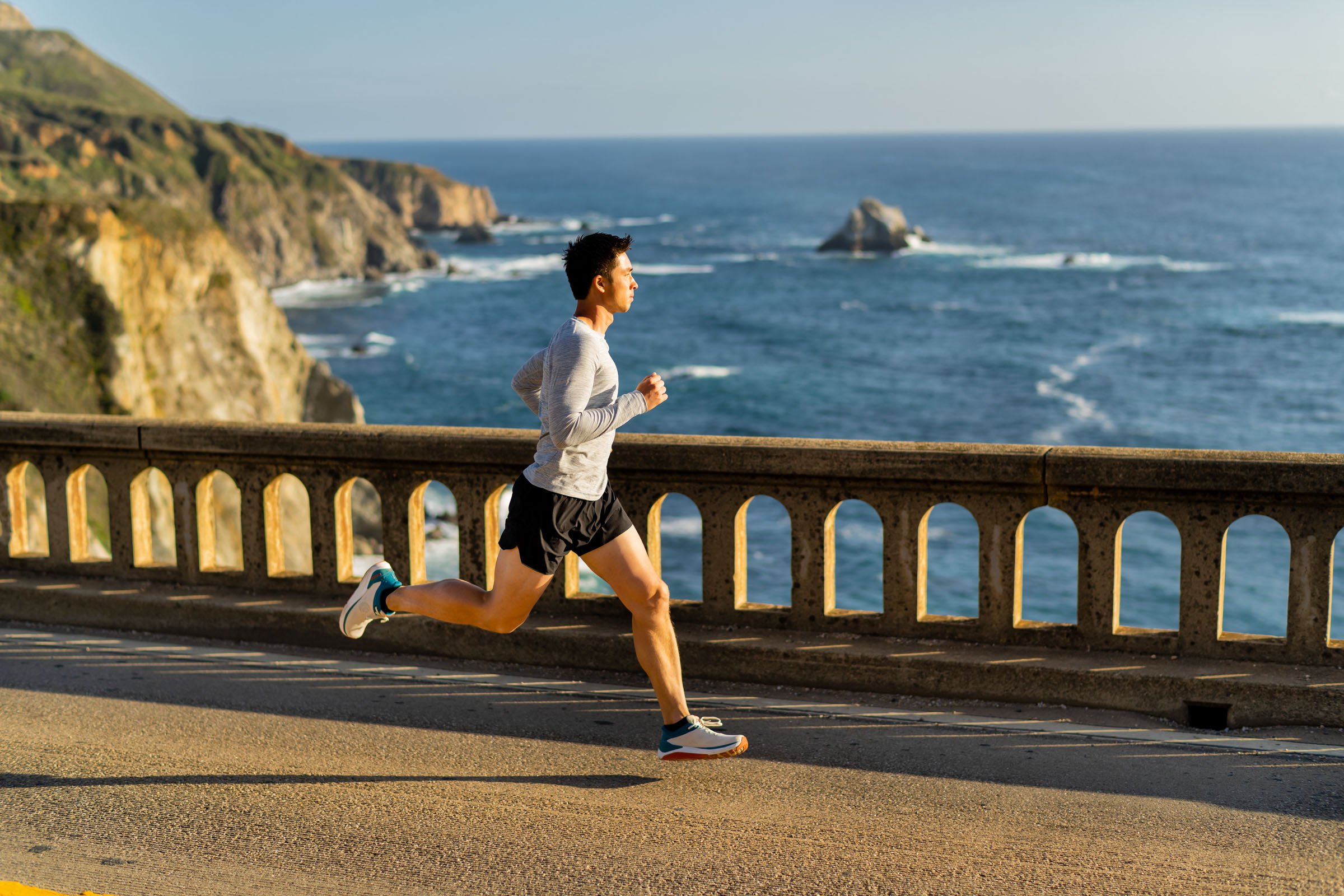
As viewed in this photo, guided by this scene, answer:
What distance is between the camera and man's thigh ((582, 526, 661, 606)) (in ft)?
15.4

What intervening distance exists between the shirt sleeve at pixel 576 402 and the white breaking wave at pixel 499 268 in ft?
334

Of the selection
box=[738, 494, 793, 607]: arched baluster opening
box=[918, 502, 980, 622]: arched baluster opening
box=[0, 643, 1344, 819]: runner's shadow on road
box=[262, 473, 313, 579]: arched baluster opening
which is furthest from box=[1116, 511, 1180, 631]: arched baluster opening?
box=[0, 643, 1344, 819]: runner's shadow on road

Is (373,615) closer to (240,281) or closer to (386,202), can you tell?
(240,281)

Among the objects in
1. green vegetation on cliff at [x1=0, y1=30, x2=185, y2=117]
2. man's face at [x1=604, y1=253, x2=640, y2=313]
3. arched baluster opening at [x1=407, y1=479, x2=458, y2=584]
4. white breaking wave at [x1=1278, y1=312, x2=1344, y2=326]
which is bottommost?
arched baluster opening at [x1=407, y1=479, x2=458, y2=584]

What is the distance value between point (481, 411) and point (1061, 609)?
3155 centimetres

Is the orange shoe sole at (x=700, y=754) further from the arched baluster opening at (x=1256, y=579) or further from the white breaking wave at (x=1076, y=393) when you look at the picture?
the white breaking wave at (x=1076, y=393)

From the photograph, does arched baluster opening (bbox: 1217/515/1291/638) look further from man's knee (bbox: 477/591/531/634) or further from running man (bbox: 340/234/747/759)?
man's knee (bbox: 477/591/531/634)

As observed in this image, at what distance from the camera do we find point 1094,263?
103 metres

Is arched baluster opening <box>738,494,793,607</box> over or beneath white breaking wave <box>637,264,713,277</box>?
beneath

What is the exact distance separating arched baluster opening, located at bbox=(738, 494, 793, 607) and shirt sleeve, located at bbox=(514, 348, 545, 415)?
23553 millimetres

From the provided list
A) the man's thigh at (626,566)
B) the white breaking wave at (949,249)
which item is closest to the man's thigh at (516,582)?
the man's thigh at (626,566)

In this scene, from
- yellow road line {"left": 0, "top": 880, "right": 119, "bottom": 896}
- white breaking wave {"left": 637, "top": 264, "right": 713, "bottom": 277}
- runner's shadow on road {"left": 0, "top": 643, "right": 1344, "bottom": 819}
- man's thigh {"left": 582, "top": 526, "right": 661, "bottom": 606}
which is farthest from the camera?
white breaking wave {"left": 637, "top": 264, "right": 713, "bottom": 277}

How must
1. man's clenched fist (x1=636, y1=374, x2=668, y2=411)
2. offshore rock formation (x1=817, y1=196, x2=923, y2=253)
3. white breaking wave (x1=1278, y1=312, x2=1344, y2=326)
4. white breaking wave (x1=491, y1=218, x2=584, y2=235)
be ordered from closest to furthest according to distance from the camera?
man's clenched fist (x1=636, y1=374, x2=668, y2=411)
white breaking wave (x1=1278, y1=312, x2=1344, y2=326)
offshore rock formation (x1=817, y1=196, x2=923, y2=253)
white breaking wave (x1=491, y1=218, x2=584, y2=235)

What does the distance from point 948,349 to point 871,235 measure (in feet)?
156
